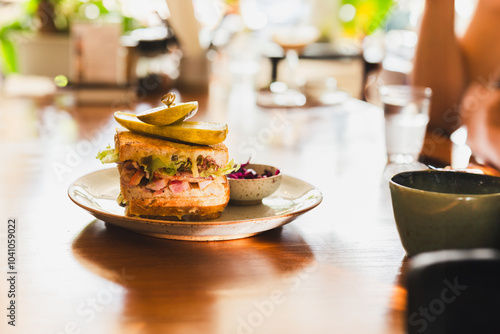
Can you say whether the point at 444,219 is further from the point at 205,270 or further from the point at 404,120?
the point at 404,120

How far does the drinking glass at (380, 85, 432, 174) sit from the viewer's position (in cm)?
129

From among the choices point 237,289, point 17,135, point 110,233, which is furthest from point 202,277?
point 17,135

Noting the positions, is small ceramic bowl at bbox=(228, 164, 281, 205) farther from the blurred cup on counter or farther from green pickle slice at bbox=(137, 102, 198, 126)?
the blurred cup on counter

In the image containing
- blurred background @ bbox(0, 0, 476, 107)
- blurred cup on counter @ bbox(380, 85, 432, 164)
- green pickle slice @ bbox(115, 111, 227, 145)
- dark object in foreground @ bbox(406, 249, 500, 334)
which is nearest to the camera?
dark object in foreground @ bbox(406, 249, 500, 334)

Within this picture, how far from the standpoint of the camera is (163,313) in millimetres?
539

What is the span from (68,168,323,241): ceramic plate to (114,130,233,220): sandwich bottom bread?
3cm

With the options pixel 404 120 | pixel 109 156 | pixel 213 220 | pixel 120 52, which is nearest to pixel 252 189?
pixel 213 220

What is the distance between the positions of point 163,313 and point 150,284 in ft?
0.22

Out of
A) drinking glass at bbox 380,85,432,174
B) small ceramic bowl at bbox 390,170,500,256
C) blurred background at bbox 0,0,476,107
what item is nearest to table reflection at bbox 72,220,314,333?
small ceramic bowl at bbox 390,170,500,256

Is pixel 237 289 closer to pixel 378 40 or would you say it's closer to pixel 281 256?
pixel 281 256

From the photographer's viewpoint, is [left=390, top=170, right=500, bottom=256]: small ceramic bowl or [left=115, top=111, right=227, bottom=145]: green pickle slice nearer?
[left=390, top=170, right=500, bottom=256]: small ceramic bowl

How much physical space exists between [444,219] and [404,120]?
70 centimetres

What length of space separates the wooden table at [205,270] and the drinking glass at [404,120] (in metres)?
0.19

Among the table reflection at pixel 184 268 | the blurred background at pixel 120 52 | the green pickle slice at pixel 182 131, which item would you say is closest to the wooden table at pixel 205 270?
the table reflection at pixel 184 268
